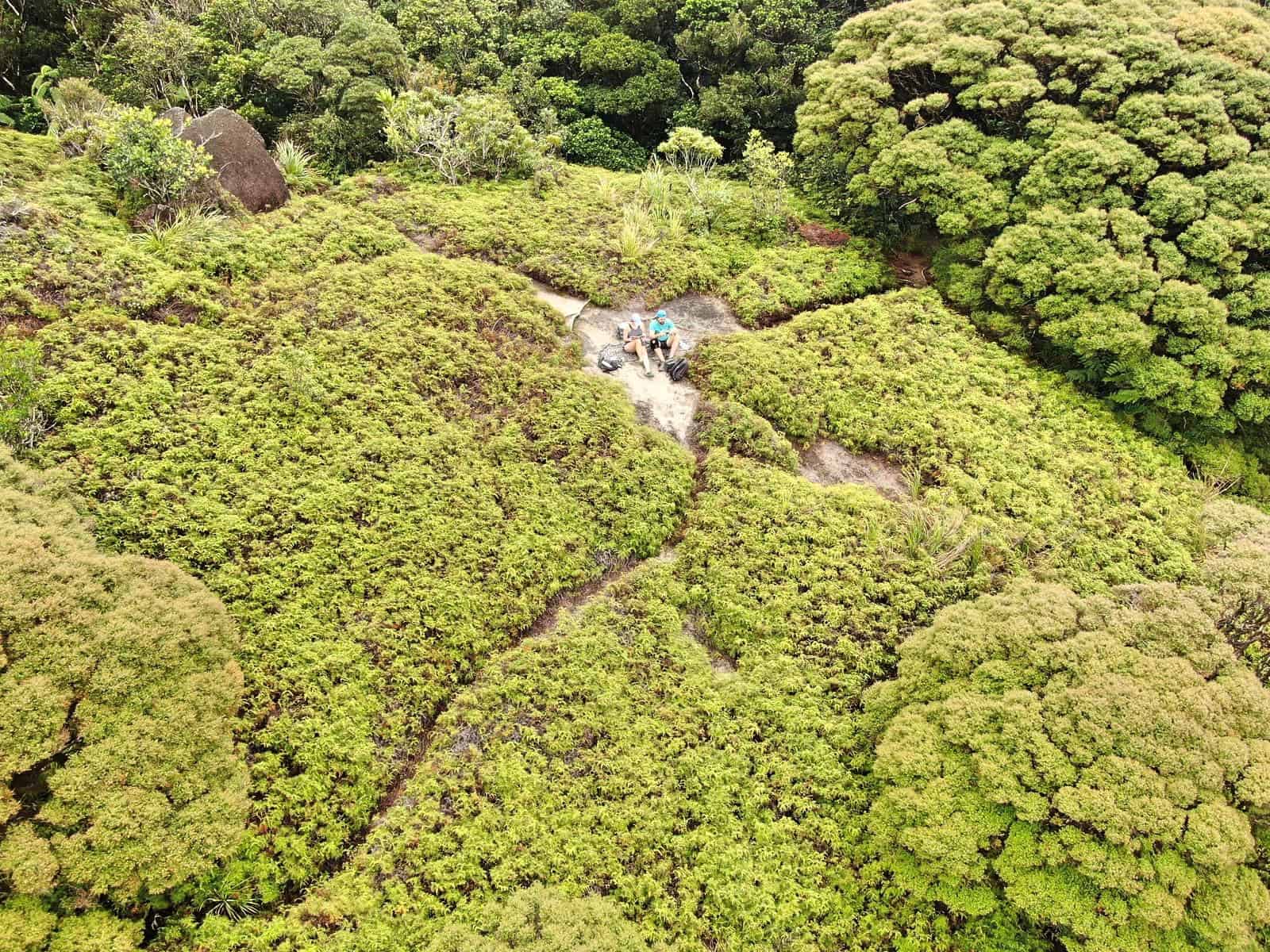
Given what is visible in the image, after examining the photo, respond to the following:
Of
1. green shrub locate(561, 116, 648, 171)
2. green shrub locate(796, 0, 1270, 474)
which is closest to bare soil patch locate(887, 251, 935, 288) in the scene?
green shrub locate(796, 0, 1270, 474)

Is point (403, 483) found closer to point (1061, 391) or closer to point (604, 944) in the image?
point (604, 944)

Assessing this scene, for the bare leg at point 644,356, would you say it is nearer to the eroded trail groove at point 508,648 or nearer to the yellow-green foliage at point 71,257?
the eroded trail groove at point 508,648

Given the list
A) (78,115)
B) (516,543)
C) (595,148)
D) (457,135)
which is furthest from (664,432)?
(78,115)

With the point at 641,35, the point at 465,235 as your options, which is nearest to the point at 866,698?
the point at 465,235

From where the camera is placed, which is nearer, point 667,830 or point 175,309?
point 667,830

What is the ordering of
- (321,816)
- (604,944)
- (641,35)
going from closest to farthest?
(604,944) < (321,816) < (641,35)

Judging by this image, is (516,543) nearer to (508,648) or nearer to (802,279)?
(508,648)
